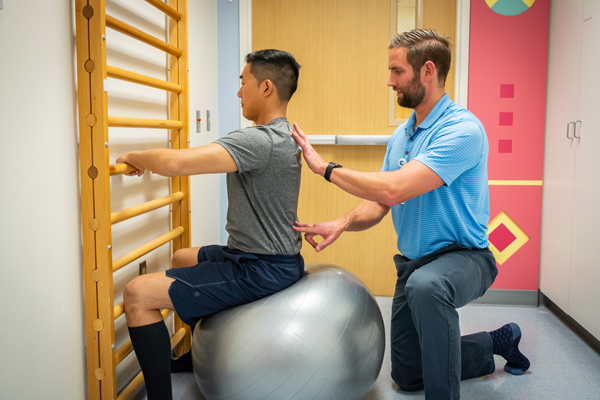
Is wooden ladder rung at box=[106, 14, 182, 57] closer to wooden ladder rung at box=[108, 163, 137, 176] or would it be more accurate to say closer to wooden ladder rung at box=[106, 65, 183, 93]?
wooden ladder rung at box=[106, 65, 183, 93]

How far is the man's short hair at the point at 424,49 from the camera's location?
1.83 m

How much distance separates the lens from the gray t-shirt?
1624mm

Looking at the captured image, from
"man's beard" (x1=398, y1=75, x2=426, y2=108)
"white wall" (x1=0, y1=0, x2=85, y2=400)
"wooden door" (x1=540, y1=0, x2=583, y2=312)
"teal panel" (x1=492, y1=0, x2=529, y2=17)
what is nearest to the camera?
"white wall" (x1=0, y1=0, x2=85, y2=400)

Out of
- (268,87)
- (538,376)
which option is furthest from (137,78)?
(538,376)

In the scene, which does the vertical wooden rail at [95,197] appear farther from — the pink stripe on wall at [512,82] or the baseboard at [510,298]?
the baseboard at [510,298]

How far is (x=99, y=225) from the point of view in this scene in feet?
4.83

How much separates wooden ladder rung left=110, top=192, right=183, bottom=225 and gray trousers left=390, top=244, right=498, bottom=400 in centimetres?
95

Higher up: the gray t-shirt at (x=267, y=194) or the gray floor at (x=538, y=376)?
the gray t-shirt at (x=267, y=194)

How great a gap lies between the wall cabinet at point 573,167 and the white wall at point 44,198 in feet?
6.98

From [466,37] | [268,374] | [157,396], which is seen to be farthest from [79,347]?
[466,37]

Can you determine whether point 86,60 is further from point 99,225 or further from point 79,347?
point 79,347

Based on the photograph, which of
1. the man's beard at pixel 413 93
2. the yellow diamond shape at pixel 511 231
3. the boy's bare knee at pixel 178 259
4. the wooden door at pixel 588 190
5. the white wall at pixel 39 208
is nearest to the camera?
the white wall at pixel 39 208

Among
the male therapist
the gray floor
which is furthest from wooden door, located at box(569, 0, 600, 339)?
the male therapist

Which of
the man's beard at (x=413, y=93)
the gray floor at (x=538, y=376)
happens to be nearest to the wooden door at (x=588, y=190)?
the gray floor at (x=538, y=376)
